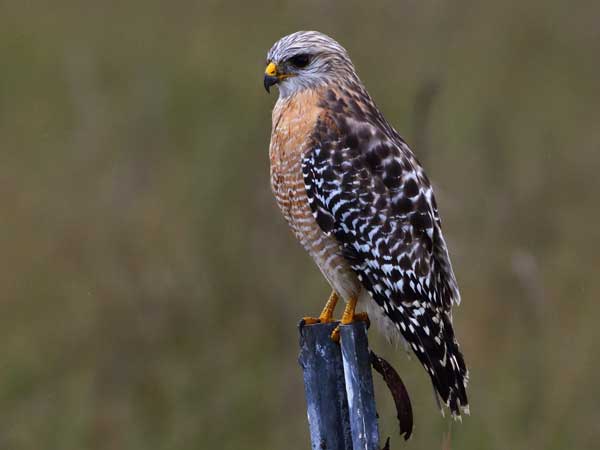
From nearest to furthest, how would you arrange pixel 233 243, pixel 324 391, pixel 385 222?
1. pixel 324 391
2. pixel 385 222
3. pixel 233 243

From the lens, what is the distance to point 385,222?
484cm

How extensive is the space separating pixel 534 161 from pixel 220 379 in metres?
2.54

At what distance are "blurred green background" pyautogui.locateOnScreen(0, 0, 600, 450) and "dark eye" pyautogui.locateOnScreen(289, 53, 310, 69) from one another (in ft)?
2.04

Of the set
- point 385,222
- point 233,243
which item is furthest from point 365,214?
point 233,243

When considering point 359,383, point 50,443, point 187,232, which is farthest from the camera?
point 187,232

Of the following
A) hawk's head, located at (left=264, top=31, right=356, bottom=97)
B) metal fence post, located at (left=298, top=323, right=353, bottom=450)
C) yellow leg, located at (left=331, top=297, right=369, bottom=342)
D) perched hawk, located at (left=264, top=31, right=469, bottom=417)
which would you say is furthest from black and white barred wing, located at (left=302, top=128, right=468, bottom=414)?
metal fence post, located at (left=298, top=323, right=353, bottom=450)

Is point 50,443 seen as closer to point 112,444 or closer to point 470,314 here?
point 112,444

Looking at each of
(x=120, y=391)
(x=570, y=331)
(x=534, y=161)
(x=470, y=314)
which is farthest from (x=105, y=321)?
(x=534, y=161)

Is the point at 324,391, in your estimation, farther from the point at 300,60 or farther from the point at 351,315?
the point at 300,60

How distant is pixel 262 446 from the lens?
19.3 ft

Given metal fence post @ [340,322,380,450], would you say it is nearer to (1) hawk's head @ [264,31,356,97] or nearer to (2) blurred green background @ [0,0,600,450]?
(2) blurred green background @ [0,0,600,450]

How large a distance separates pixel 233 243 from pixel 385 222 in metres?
1.58

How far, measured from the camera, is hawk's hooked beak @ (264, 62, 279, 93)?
5148mm

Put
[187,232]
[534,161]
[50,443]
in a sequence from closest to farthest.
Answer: [50,443] < [187,232] < [534,161]
